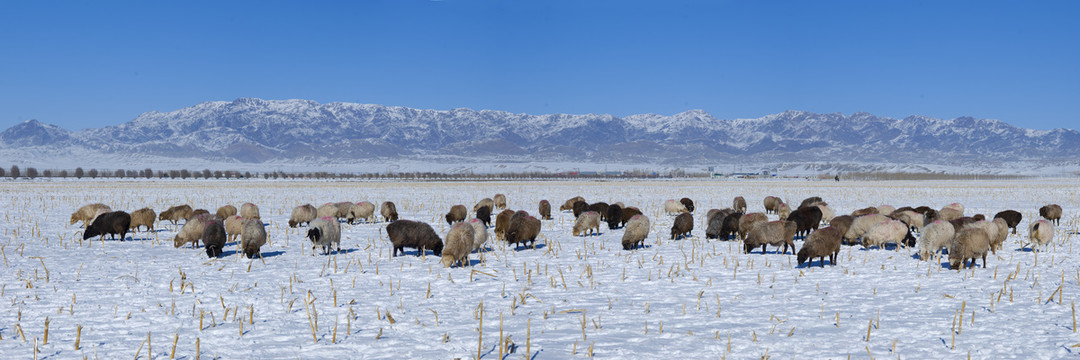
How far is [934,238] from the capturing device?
39.4 feet

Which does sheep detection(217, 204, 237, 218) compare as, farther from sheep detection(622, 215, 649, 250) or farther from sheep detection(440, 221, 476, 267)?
sheep detection(622, 215, 649, 250)

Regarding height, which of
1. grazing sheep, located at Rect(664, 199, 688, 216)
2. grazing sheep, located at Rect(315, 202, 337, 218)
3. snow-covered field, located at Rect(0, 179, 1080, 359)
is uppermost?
grazing sheep, located at Rect(315, 202, 337, 218)

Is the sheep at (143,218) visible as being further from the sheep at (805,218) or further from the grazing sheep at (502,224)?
the sheep at (805,218)

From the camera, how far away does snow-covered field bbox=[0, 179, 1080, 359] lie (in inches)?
247

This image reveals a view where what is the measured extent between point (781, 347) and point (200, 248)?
11497 millimetres

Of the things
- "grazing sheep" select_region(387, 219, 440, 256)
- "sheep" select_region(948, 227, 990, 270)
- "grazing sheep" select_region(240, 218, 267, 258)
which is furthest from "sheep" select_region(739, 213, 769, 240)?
"grazing sheep" select_region(240, 218, 267, 258)

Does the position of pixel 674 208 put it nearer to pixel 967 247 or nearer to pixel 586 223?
pixel 586 223

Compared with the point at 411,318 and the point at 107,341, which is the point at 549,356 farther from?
the point at 107,341

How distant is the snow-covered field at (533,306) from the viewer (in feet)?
20.6

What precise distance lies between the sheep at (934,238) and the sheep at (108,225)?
16216mm

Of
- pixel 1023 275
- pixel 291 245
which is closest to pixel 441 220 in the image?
pixel 291 245

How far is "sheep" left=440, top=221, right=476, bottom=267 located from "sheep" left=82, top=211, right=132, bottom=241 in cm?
827

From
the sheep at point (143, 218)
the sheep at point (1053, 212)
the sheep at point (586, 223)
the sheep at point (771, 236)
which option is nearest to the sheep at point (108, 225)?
the sheep at point (143, 218)

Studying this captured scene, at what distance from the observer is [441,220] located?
21234 millimetres
